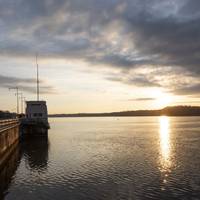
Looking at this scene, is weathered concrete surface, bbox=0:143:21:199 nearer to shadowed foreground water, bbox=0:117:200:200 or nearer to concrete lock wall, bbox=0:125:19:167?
shadowed foreground water, bbox=0:117:200:200

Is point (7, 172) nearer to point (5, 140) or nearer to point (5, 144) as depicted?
point (5, 144)

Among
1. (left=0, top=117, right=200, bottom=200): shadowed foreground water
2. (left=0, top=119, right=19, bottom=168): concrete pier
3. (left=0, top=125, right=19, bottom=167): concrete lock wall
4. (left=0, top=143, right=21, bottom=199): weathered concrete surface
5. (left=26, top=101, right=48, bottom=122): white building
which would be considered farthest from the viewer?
(left=26, top=101, right=48, bottom=122): white building

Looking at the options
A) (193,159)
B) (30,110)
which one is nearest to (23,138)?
(30,110)

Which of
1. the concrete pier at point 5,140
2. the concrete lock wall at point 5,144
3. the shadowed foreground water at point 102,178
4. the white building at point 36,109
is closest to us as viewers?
the shadowed foreground water at point 102,178

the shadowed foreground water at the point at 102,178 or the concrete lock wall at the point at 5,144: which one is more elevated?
the concrete lock wall at the point at 5,144

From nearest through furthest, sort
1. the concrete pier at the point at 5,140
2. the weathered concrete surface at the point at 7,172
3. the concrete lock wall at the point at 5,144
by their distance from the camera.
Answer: the weathered concrete surface at the point at 7,172, the concrete lock wall at the point at 5,144, the concrete pier at the point at 5,140

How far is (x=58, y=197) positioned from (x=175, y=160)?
58.7ft

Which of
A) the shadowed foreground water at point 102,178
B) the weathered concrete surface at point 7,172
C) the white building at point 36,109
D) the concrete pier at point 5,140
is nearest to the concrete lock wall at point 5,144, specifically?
the concrete pier at point 5,140

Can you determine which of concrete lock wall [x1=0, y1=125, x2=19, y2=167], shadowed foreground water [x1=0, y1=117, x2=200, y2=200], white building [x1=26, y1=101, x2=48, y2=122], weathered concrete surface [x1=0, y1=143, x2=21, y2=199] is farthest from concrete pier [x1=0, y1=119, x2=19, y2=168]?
white building [x1=26, y1=101, x2=48, y2=122]

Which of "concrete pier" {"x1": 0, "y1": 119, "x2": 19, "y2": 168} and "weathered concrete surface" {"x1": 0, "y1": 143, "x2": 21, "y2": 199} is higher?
"concrete pier" {"x1": 0, "y1": 119, "x2": 19, "y2": 168}

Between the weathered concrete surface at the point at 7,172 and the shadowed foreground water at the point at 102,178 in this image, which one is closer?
the shadowed foreground water at the point at 102,178

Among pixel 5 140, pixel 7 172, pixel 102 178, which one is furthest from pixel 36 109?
pixel 102 178

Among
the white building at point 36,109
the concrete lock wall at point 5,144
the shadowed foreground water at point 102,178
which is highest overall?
the white building at point 36,109

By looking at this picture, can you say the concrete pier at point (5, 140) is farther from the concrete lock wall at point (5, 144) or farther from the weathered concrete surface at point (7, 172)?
the weathered concrete surface at point (7, 172)
